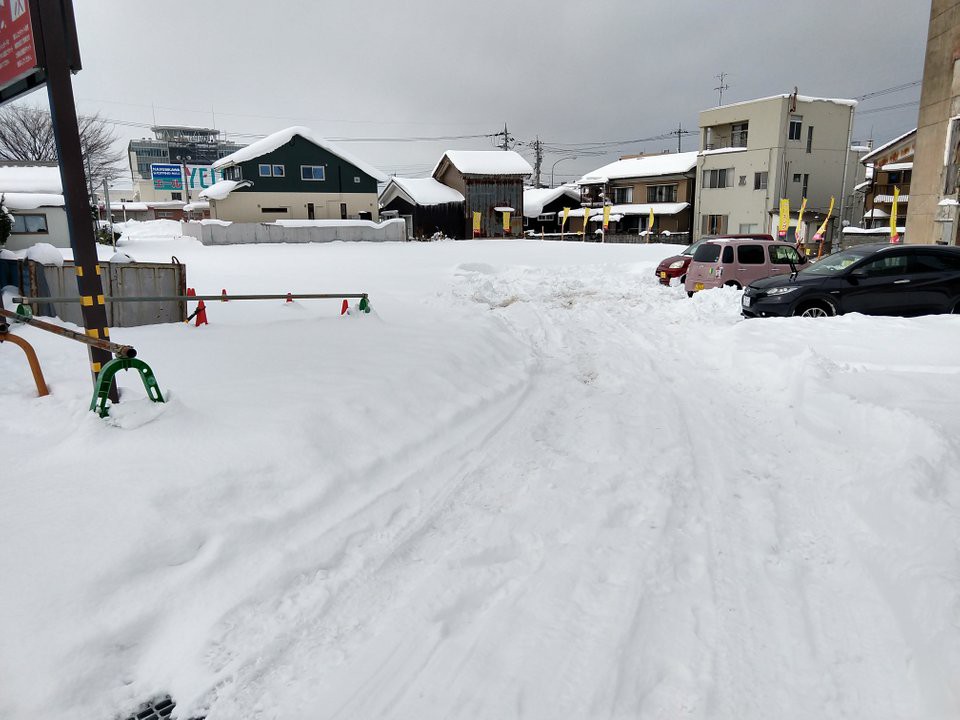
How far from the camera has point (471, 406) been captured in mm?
6309

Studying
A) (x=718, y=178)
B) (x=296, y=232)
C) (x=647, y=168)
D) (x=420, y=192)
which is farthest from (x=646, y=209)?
(x=296, y=232)

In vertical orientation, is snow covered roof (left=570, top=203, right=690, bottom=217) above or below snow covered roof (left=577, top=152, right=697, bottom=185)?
below

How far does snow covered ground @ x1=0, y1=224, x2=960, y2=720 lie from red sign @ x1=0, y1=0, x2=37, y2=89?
108 inches

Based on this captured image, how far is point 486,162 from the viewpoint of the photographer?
1944 inches

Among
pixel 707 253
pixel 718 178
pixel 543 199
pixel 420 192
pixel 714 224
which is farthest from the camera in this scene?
pixel 543 199

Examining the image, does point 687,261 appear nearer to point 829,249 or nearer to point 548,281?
point 548,281

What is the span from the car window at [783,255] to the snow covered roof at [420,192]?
36249mm

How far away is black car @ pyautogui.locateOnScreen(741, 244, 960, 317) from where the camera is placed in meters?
9.90

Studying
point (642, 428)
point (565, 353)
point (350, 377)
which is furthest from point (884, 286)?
point (350, 377)

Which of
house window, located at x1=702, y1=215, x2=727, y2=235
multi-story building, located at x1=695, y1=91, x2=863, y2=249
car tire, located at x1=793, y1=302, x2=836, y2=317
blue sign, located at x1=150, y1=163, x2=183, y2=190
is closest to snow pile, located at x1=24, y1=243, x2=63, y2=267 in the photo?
car tire, located at x1=793, y1=302, x2=836, y2=317

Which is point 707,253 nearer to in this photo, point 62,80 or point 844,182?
point 62,80

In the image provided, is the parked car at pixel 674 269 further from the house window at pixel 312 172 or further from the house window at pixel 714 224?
the house window at pixel 312 172

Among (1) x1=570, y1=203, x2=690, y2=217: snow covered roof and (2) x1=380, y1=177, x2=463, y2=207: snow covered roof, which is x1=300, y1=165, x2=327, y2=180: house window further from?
(1) x1=570, y1=203, x2=690, y2=217: snow covered roof

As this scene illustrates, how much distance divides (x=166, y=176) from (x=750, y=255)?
80.6 m
